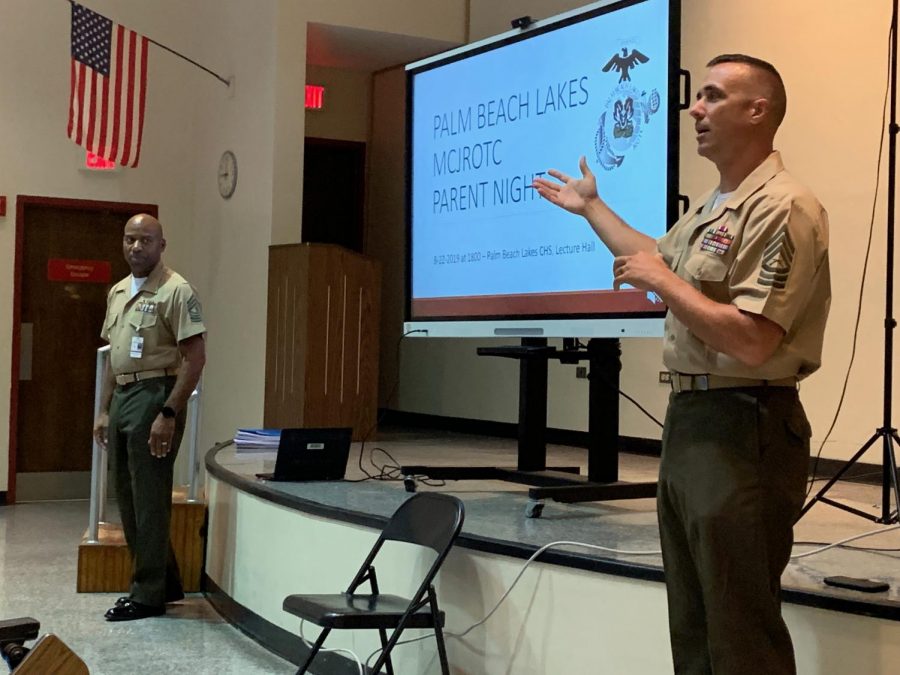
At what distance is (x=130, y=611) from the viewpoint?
14.8 feet

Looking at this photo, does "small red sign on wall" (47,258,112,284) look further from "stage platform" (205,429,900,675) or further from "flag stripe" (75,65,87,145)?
"stage platform" (205,429,900,675)

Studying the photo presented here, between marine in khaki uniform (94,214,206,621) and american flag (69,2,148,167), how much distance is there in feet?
10.8

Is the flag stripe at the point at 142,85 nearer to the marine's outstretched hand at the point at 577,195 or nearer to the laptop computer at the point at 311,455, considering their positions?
the laptop computer at the point at 311,455

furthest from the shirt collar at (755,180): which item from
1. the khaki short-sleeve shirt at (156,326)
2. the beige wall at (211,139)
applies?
the beige wall at (211,139)

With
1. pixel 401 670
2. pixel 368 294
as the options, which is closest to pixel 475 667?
pixel 401 670

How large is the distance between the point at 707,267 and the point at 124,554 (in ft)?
12.3

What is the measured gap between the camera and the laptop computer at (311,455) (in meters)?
4.40

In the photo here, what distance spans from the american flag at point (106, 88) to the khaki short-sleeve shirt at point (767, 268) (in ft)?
20.8

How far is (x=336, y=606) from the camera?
117 inches

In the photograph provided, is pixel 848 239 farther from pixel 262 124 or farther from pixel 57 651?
pixel 57 651

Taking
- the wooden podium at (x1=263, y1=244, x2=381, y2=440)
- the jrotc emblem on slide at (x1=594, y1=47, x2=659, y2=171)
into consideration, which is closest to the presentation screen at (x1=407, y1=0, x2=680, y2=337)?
the jrotc emblem on slide at (x1=594, y1=47, x2=659, y2=171)

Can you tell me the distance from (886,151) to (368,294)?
11.3 ft

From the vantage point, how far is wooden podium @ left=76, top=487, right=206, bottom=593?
197 inches

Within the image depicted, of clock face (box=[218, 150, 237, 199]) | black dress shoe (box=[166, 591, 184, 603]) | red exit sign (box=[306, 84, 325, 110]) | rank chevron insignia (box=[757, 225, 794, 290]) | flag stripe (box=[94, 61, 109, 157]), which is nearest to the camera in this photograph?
rank chevron insignia (box=[757, 225, 794, 290])
